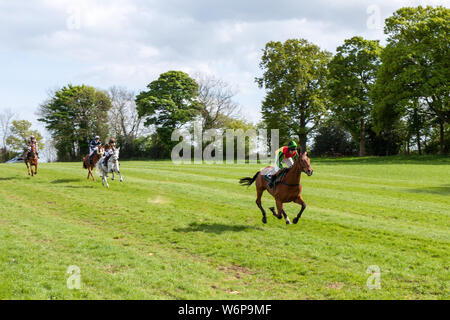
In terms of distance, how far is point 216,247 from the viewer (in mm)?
9758

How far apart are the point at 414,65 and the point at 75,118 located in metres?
61.8

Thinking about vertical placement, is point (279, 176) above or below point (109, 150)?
below

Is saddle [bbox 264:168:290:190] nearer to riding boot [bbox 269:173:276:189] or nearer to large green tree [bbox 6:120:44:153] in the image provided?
riding boot [bbox 269:173:276:189]

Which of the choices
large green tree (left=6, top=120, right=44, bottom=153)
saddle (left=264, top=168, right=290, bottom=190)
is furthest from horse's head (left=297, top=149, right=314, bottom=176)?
large green tree (left=6, top=120, right=44, bottom=153)

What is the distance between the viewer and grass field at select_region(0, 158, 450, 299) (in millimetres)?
6980

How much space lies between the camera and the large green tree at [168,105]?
6856 cm

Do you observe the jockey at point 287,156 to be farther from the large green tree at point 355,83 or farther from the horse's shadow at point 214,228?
the large green tree at point 355,83

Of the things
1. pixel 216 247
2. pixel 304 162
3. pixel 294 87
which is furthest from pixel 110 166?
pixel 294 87

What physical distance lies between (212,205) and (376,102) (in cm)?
4260

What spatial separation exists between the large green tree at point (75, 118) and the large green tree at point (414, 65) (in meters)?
52.4

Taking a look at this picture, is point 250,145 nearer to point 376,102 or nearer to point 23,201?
point 376,102

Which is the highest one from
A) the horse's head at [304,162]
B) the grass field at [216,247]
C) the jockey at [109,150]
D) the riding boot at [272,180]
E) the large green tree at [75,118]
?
the large green tree at [75,118]

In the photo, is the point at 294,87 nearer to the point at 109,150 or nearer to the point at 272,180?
the point at 109,150

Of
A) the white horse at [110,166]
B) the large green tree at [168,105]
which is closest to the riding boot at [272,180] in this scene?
the white horse at [110,166]
